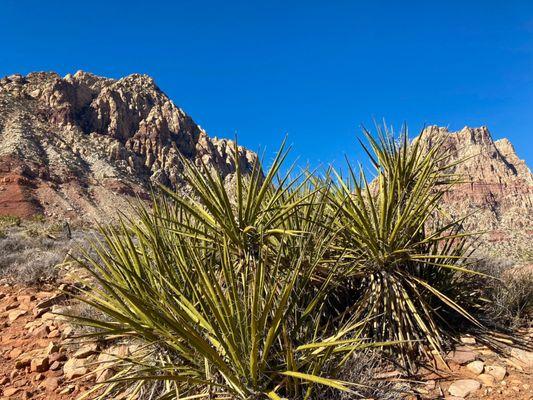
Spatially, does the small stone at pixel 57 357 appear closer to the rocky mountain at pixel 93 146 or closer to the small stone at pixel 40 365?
the small stone at pixel 40 365

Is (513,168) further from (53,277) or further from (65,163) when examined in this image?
(53,277)

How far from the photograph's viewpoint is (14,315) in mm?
6090

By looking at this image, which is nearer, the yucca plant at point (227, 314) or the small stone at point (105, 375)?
the yucca plant at point (227, 314)

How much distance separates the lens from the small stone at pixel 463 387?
3533mm

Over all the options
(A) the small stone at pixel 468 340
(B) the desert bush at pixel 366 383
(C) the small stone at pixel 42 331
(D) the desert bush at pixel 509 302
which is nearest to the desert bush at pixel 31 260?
(C) the small stone at pixel 42 331

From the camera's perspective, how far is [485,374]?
12.6ft

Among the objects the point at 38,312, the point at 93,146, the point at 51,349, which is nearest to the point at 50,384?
the point at 51,349

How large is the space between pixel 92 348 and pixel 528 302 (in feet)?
17.7

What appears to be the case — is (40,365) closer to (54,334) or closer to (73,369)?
(73,369)

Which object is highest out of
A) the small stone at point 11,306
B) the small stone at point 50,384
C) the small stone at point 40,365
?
the small stone at point 11,306

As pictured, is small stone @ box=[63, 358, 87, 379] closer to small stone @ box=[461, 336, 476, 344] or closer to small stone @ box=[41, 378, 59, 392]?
small stone @ box=[41, 378, 59, 392]

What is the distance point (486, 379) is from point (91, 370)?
12.9 feet

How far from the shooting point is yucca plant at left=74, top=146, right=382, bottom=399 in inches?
103

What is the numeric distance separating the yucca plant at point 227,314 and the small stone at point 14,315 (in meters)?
2.99
